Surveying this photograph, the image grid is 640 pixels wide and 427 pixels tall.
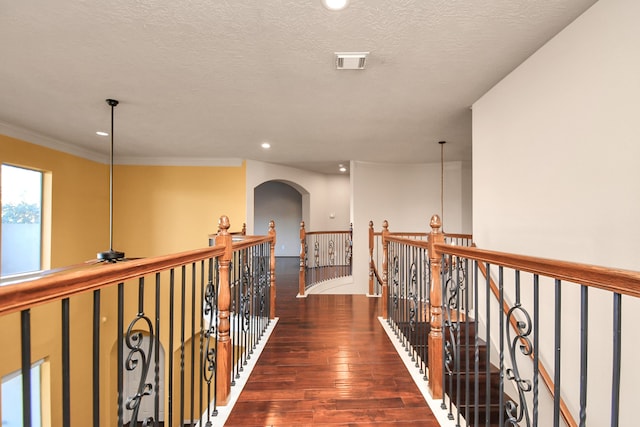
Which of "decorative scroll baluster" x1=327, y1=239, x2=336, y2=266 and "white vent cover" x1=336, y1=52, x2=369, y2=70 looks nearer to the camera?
"white vent cover" x1=336, y1=52, x2=369, y2=70

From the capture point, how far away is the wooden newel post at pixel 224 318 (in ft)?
7.11

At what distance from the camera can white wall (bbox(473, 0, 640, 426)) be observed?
6.01ft

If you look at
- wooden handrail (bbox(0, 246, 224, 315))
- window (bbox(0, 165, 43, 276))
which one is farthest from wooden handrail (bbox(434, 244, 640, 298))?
window (bbox(0, 165, 43, 276))

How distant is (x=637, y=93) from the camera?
5.83 feet

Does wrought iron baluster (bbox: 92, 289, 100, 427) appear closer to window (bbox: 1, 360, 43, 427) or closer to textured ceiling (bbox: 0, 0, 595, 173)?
textured ceiling (bbox: 0, 0, 595, 173)

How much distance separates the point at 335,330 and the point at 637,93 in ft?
10.5

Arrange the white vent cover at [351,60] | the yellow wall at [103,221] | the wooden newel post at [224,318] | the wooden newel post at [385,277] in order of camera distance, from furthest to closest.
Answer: the yellow wall at [103,221] < the wooden newel post at [385,277] < the white vent cover at [351,60] < the wooden newel post at [224,318]

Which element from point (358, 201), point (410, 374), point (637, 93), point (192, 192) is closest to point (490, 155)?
point (637, 93)

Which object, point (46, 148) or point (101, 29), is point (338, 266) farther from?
point (101, 29)

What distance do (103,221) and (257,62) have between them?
5.44 metres

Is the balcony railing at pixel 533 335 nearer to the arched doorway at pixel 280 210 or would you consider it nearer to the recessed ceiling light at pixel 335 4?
the recessed ceiling light at pixel 335 4

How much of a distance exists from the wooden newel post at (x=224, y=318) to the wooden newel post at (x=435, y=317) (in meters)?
1.42

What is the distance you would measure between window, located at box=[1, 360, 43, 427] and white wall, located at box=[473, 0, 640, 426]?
532 centimetres

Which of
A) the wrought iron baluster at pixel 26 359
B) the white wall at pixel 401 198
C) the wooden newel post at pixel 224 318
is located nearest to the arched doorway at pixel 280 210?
the white wall at pixel 401 198
